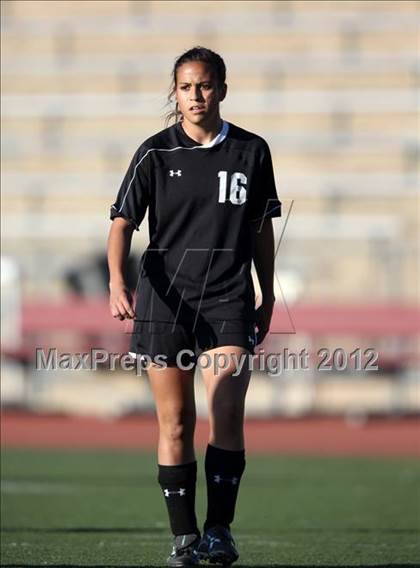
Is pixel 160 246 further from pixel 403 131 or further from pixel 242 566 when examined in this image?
pixel 403 131

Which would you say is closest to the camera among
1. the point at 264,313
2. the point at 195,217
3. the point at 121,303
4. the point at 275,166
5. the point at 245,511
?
the point at 121,303

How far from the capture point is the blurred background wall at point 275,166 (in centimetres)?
1883

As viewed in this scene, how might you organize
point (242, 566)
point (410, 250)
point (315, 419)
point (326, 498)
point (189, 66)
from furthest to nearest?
point (410, 250) → point (315, 419) → point (326, 498) → point (242, 566) → point (189, 66)

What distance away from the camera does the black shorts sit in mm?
4758

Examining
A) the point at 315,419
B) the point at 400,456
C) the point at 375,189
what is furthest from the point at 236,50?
the point at 400,456

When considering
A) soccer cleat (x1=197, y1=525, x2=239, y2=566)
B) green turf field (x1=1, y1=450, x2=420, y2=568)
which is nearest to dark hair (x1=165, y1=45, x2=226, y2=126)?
soccer cleat (x1=197, y1=525, x2=239, y2=566)

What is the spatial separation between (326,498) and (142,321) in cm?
489

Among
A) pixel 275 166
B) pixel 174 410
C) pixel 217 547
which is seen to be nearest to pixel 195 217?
pixel 174 410

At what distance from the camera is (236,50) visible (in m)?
24.0

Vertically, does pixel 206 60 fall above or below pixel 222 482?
above

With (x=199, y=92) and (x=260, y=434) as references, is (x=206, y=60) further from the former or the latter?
(x=260, y=434)

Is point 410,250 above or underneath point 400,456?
above

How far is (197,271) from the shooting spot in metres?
4.75

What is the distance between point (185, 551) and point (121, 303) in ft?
2.99
